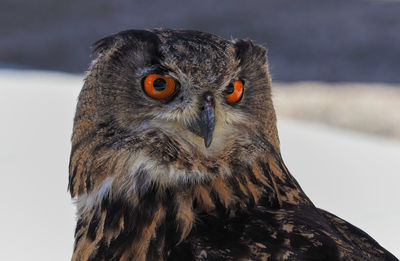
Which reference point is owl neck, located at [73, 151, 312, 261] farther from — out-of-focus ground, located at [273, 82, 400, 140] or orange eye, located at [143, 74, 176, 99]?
out-of-focus ground, located at [273, 82, 400, 140]

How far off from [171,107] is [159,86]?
0.07 meters

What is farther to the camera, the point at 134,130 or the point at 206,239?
the point at 134,130

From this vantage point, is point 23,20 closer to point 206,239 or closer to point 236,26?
point 236,26

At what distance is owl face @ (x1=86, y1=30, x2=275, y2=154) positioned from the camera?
6.97 ft

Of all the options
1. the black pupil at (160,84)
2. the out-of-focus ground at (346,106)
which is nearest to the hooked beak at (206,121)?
the black pupil at (160,84)

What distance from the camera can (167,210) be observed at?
2.14 m

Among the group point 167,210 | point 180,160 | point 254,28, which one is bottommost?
point 167,210

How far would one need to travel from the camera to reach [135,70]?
7.26 feet

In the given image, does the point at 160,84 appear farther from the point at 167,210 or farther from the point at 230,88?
the point at 167,210

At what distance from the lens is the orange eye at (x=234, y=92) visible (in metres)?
2.20

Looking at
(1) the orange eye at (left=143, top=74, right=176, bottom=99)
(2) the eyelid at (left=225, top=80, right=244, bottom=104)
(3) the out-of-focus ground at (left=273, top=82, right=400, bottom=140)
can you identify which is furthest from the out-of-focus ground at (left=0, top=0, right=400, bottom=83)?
(1) the orange eye at (left=143, top=74, right=176, bottom=99)

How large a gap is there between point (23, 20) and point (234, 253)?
9.14 m

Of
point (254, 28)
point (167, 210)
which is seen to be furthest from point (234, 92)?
point (254, 28)

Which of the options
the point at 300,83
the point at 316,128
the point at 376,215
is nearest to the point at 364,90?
the point at 300,83
